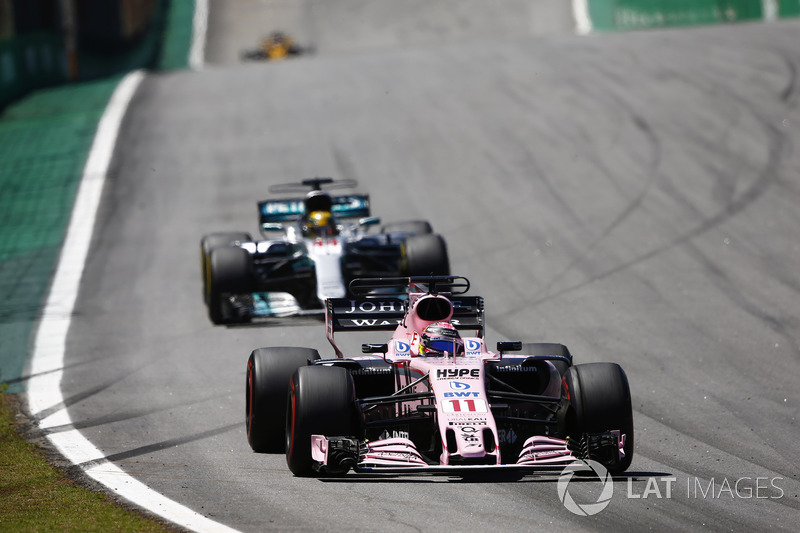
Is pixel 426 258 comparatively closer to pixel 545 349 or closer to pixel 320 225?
pixel 320 225

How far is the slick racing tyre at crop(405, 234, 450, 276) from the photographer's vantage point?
17344 mm

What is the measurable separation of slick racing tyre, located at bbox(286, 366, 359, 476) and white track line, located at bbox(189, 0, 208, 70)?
1399 inches

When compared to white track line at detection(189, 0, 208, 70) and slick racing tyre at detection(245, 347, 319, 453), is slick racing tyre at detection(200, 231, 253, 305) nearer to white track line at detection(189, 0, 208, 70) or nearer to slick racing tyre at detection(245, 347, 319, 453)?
slick racing tyre at detection(245, 347, 319, 453)

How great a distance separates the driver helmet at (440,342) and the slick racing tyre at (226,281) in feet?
22.5

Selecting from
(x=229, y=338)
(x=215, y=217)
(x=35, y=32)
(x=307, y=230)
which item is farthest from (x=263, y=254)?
(x=35, y=32)

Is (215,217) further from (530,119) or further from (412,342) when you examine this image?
(412,342)

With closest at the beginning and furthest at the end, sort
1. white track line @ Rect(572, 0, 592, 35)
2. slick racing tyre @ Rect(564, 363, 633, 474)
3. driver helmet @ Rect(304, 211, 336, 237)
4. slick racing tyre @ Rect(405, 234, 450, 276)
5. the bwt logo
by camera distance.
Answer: slick racing tyre @ Rect(564, 363, 633, 474), the bwt logo, slick racing tyre @ Rect(405, 234, 450, 276), driver helmet @ Rect(304, 211, 336, 237), white track line @ Rect(572, 0, 592, 35)

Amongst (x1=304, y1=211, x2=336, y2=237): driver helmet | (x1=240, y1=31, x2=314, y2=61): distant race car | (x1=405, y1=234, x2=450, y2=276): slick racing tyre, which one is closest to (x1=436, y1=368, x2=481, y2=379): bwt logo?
(x1=405, y1=234, x2=450, y2=276): slick racing tyre

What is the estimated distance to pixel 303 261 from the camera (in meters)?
17.5

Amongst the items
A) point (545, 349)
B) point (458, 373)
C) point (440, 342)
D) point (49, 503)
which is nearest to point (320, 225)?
point (545, 349)

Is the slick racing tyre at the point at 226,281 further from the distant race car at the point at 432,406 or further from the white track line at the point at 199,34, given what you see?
the white track line at the point at 199,34

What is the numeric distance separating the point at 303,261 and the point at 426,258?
184cm

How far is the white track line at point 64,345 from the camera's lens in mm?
9008

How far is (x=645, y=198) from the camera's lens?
23109 millimetres
